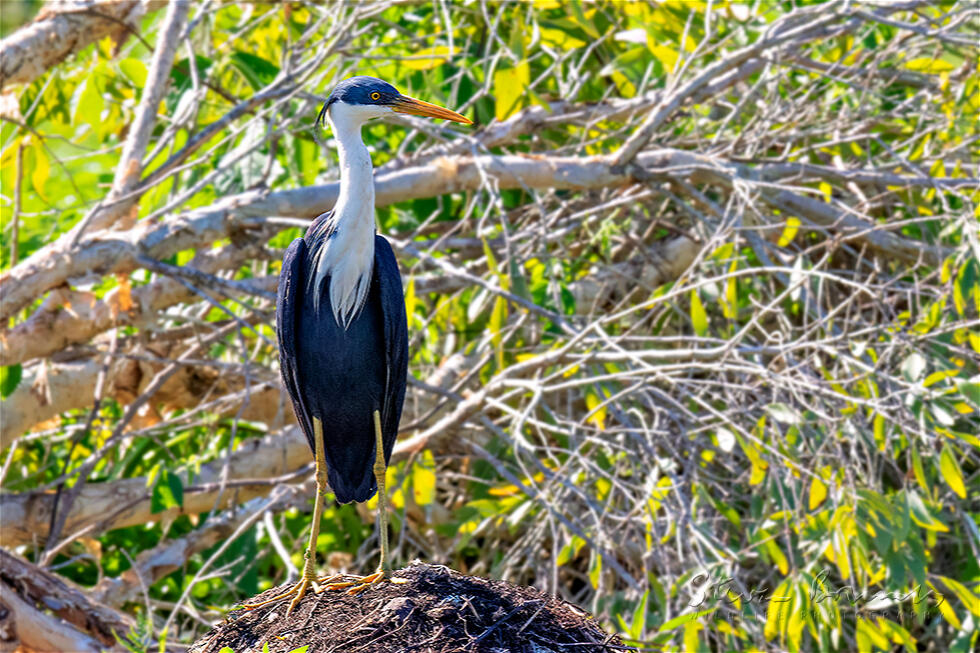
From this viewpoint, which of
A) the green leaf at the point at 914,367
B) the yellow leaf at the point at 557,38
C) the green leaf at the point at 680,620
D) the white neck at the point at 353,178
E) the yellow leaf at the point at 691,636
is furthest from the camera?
the yellow leaf at the point at 557,38

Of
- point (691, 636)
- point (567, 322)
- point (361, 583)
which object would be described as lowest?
point (691, 636)

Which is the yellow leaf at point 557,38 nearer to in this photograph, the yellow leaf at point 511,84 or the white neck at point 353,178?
the yellow leaf at point 511,84

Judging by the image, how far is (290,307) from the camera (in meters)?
3.79

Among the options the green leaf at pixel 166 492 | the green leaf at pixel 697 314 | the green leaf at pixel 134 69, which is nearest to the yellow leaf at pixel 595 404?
the green leaf at pixel 697 314

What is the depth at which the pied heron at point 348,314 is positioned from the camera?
366cm

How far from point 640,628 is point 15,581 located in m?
2.59

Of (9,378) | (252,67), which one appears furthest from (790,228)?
(9,378)

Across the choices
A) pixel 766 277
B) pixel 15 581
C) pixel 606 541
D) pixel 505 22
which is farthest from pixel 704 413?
pixel 15 581

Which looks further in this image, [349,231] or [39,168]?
[39,168]

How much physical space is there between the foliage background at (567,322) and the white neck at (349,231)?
1.17 metres

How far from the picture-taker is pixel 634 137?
18.0ft

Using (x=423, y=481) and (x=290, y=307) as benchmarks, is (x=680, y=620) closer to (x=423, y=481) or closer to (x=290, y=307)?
(x=423, y=481)

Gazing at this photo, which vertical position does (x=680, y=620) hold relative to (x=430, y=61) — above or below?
below

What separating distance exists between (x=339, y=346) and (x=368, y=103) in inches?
32.1
